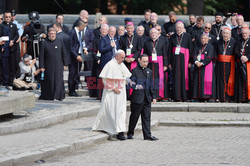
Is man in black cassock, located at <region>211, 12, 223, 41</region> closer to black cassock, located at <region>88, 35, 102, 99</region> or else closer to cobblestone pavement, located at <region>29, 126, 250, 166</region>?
black cassock, located at <region>88, 35, 102, 99</region>

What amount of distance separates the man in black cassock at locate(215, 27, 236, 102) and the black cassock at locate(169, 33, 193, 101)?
2.74 feet

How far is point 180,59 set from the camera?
1709 cm

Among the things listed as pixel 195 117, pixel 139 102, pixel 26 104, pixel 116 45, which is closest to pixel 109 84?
pixel 139 102

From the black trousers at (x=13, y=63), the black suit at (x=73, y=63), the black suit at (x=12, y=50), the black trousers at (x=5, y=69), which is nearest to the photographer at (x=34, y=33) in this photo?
the black suit at (x=12, y=50)

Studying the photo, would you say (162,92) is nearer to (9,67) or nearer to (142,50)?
(142,50)

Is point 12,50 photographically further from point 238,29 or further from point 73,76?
point 238,29

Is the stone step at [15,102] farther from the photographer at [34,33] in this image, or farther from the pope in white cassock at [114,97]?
the photographer at [34,33]

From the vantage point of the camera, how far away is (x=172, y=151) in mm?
10820

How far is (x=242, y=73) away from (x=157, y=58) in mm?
2267

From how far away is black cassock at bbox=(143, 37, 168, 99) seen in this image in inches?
663

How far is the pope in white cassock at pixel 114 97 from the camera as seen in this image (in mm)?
12055

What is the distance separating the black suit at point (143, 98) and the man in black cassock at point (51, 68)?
14.9 ft

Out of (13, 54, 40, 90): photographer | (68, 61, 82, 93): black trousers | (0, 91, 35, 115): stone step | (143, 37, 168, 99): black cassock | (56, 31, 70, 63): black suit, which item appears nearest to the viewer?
(0, 91, 35, 115): stone step

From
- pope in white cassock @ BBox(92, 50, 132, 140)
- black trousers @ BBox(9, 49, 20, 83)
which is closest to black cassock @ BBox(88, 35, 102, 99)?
black trousers @ BBox(9, 49, 20, 83)
